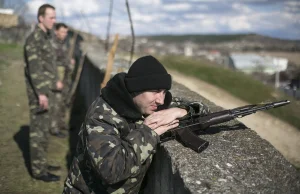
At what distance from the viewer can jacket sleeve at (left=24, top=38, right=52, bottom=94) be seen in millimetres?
4203

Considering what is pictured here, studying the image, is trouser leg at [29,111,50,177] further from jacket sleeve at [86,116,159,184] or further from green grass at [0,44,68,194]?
jacket sleeve at [86,116,159,184]

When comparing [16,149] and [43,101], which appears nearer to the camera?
[43,101]

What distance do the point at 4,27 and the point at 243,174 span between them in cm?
2290

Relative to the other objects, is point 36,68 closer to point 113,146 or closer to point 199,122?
point 199,122

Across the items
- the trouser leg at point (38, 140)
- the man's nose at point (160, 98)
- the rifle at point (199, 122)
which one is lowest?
the trouser leg at point (38, 140)

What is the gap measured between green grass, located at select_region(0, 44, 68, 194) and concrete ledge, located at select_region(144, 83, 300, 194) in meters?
2.08

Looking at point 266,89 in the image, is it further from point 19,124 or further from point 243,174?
point 243,174

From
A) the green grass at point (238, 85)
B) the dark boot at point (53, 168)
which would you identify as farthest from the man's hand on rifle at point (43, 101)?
the green grass at point (238, 85)

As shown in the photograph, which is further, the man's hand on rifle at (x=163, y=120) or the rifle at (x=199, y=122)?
the rifle at (x=199, y=122)

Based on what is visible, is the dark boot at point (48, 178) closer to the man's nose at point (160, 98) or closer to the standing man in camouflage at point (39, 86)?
the standing man in camouflage at point (39, 86)

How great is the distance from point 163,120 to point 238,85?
452 inches

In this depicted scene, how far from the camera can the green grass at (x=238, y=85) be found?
30.8ft

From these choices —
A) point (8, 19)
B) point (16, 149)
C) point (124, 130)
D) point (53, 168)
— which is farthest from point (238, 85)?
point (8, 19)

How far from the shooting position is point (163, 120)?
232 cm
